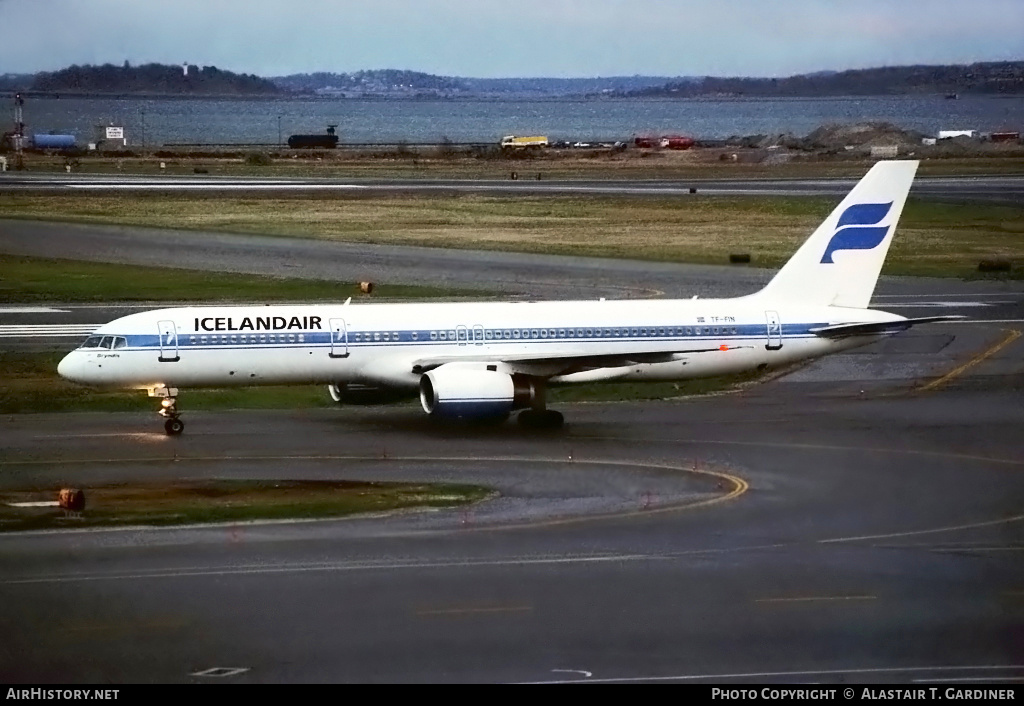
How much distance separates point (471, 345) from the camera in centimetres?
4678

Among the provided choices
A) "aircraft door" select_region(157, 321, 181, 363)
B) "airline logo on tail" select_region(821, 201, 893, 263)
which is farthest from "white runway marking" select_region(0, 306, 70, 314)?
"airline logo on tail" select_region(821, 201, 893, 263)

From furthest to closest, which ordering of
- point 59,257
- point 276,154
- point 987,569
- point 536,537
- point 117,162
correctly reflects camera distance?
point 276,154 → point 117,162 → point 59,257 → point 536,537 → point 987,569

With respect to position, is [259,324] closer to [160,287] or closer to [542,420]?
[542,420]

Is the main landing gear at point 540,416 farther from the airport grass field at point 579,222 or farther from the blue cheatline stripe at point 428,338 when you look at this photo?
the airport grass field at point 579,222

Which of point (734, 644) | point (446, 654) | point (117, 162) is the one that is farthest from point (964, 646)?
point (117, 162)

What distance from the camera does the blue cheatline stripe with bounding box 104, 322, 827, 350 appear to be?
45500 millimetres

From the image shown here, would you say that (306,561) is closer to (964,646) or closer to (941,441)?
(964,646)

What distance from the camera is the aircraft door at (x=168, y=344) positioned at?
45.2 meters

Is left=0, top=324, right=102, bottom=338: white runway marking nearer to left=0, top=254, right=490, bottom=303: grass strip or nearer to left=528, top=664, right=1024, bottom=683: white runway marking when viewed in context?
left=0, top=254, right=490, bottom=303: grass strip

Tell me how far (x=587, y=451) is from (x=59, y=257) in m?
51.9

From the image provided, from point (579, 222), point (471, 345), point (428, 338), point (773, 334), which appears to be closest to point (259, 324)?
point (428, 338)

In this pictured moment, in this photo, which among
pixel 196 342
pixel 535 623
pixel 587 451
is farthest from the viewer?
pixel 196 342

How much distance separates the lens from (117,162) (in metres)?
163

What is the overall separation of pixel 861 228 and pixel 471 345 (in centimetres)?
1419
